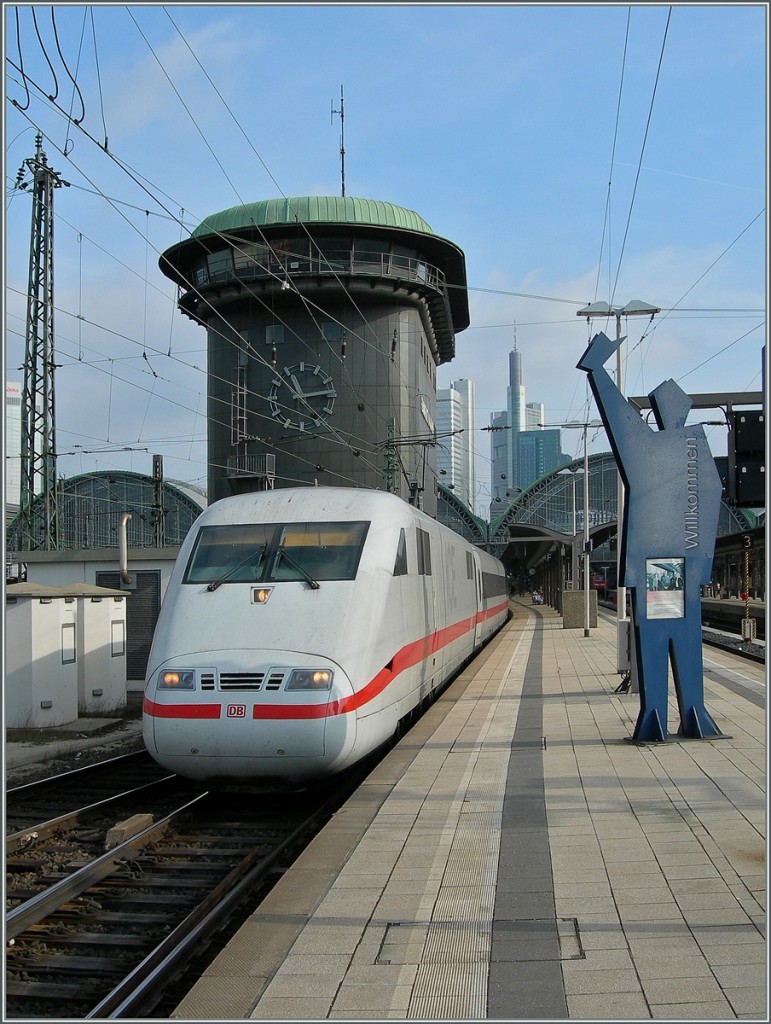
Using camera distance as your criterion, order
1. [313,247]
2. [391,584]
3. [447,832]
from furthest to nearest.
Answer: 1. [313,247]
2. [391,584]
3. [447,832]

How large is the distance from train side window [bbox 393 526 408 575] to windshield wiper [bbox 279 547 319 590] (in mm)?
1186

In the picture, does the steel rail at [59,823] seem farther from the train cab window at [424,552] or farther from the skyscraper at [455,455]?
the skyscraper at [455,455]

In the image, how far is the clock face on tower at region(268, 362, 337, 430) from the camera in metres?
47.3

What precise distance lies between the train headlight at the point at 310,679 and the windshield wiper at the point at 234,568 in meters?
1.70

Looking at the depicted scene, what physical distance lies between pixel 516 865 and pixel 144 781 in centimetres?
641

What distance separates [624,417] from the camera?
11352 millimetres

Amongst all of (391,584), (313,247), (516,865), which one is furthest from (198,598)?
(313,247)

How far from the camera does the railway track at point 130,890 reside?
545 centimetres

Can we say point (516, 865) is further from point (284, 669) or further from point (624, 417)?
point (624, 417)

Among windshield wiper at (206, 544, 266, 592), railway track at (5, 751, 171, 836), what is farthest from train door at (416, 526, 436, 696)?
railway track at (5, 751, 171, 836)

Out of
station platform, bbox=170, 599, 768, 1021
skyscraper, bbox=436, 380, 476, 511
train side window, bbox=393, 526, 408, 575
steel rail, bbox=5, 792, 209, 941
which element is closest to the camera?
station platform, bbox=170, 599, 768, 1021

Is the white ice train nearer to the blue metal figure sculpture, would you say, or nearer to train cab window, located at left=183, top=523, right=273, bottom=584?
train cab window, located at left=183, top=523, right=273, bottom=584

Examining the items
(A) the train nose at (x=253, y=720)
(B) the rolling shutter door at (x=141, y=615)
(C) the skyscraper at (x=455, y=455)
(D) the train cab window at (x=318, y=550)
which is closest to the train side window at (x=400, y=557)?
(D) the train cab window at (x=318, y=550)

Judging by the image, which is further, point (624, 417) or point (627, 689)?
point (627, 689)
